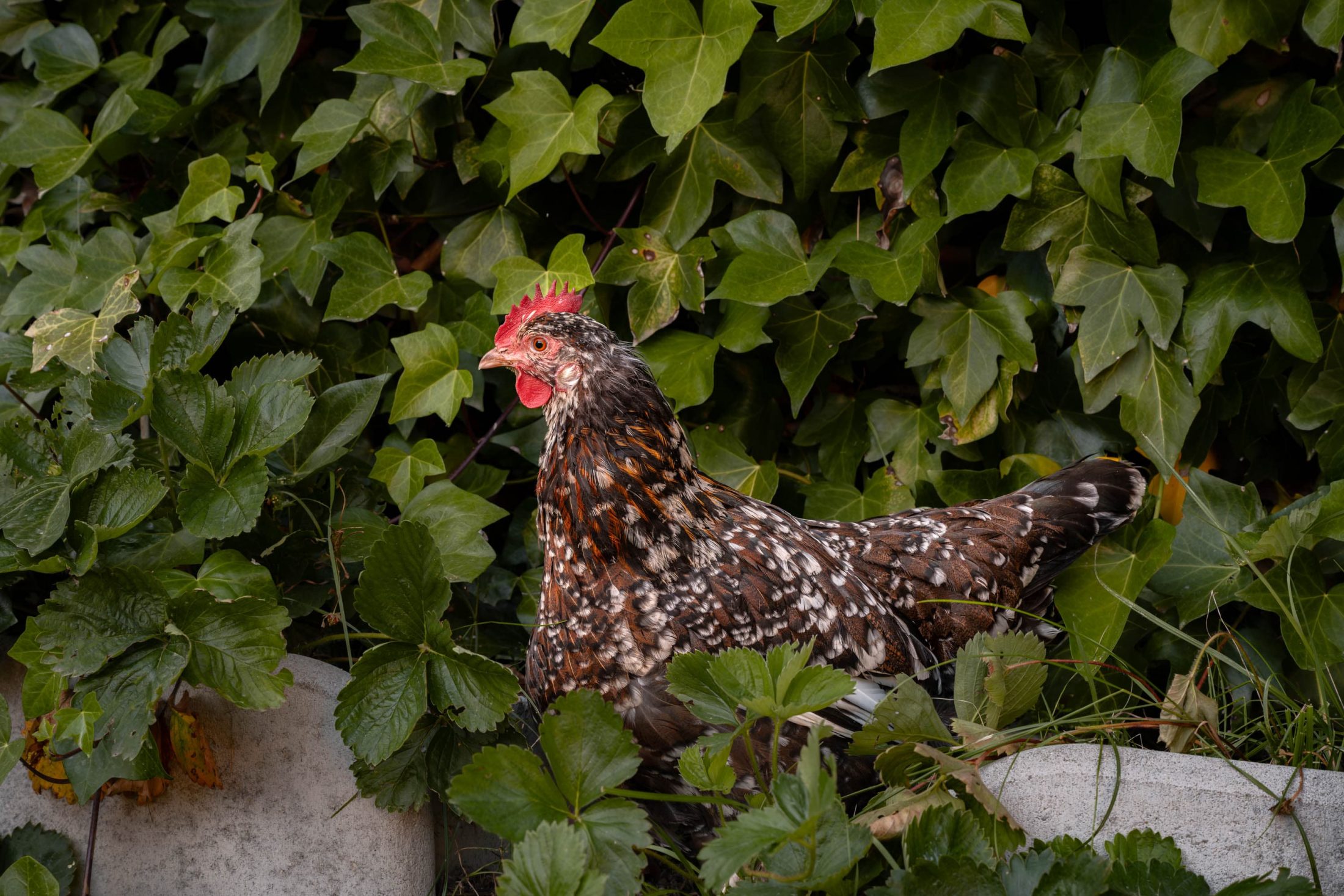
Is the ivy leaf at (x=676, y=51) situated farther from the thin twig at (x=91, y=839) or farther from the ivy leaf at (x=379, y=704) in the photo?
the thin twig at (x=91, y=839)

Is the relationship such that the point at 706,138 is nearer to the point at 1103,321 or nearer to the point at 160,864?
the point at 1103,321

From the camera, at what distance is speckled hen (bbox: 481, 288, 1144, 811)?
1684 millimetres

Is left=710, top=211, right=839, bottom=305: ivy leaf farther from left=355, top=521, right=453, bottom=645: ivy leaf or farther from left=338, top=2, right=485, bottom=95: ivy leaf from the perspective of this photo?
left=355, top=521, right=453, bottom=645: ivy leaf

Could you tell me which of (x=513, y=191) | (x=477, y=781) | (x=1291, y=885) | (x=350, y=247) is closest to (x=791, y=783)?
(x=477, y=781)

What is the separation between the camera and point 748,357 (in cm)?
230

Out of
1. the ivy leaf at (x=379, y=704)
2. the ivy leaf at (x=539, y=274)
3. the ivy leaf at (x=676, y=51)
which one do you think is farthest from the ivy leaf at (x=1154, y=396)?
the ivy leaf at (x=379, y=704)

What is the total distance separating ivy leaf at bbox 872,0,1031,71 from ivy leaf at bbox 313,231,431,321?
1074mm

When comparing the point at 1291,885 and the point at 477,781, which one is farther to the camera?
the point at 477,781

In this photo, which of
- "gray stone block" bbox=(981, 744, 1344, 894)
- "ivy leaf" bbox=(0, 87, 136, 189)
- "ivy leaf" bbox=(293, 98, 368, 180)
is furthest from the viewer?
"ivy leaf" bbox=(0, 87, 136, 189)

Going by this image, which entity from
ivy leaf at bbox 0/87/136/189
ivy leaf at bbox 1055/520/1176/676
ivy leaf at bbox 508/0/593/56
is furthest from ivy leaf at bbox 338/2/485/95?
ivy leaf at bbox 1055/520/1176/676

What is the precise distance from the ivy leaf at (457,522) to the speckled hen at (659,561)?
A: 0.66ft

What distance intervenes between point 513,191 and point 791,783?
1382 mm

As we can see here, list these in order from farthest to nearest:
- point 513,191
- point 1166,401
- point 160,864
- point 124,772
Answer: point 513,191
point 1166,401
point 160,864
point 124,772

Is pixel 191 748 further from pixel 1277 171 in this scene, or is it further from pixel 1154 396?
pixel 1277 171
